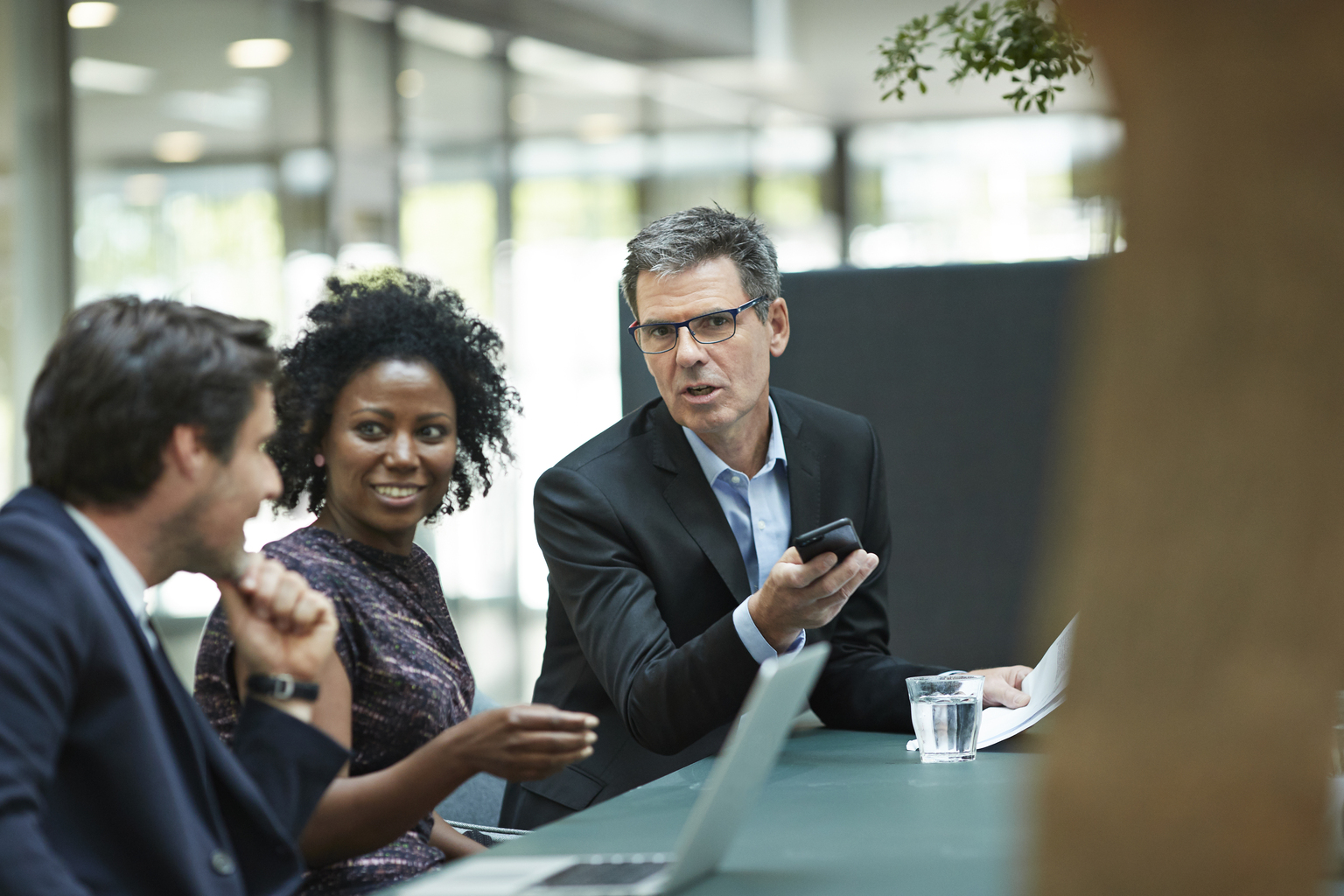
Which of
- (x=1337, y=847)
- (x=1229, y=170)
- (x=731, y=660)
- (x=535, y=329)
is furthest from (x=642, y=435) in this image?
(x=535, y=329)

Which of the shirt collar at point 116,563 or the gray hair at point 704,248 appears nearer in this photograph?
the shirt collar at point 116,563

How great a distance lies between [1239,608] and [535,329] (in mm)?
6694

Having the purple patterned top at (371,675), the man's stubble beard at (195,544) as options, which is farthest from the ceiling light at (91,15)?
the man's stubble beard at (195,544)

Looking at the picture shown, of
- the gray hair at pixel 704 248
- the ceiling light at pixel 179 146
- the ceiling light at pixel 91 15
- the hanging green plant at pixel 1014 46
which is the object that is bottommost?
the gray hair at pixel 704 248

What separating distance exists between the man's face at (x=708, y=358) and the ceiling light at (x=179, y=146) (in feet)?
10.0

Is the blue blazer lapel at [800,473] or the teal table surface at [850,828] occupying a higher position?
the blue blazer lapel at [800,473]

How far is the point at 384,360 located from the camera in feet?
6.98

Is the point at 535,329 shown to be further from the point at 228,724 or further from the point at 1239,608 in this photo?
the point at 1239,608

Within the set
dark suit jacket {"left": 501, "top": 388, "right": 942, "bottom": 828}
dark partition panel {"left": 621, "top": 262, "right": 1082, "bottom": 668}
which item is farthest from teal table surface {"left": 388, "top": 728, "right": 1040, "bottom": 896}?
dark partition panel {"left": 621, "top": 262, "right": 1082, "bottom": 668}

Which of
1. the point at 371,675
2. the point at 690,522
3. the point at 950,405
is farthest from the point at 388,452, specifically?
the point at 950,405

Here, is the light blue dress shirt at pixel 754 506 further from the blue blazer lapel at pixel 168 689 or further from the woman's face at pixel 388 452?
the blue blazer lapel at pixel 168 689

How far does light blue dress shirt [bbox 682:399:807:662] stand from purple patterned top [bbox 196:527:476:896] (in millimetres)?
605

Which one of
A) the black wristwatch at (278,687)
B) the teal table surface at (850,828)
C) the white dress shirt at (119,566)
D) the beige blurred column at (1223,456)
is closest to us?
the beige blurred column at (1223,456)

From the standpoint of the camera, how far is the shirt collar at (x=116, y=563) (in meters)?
1.36
